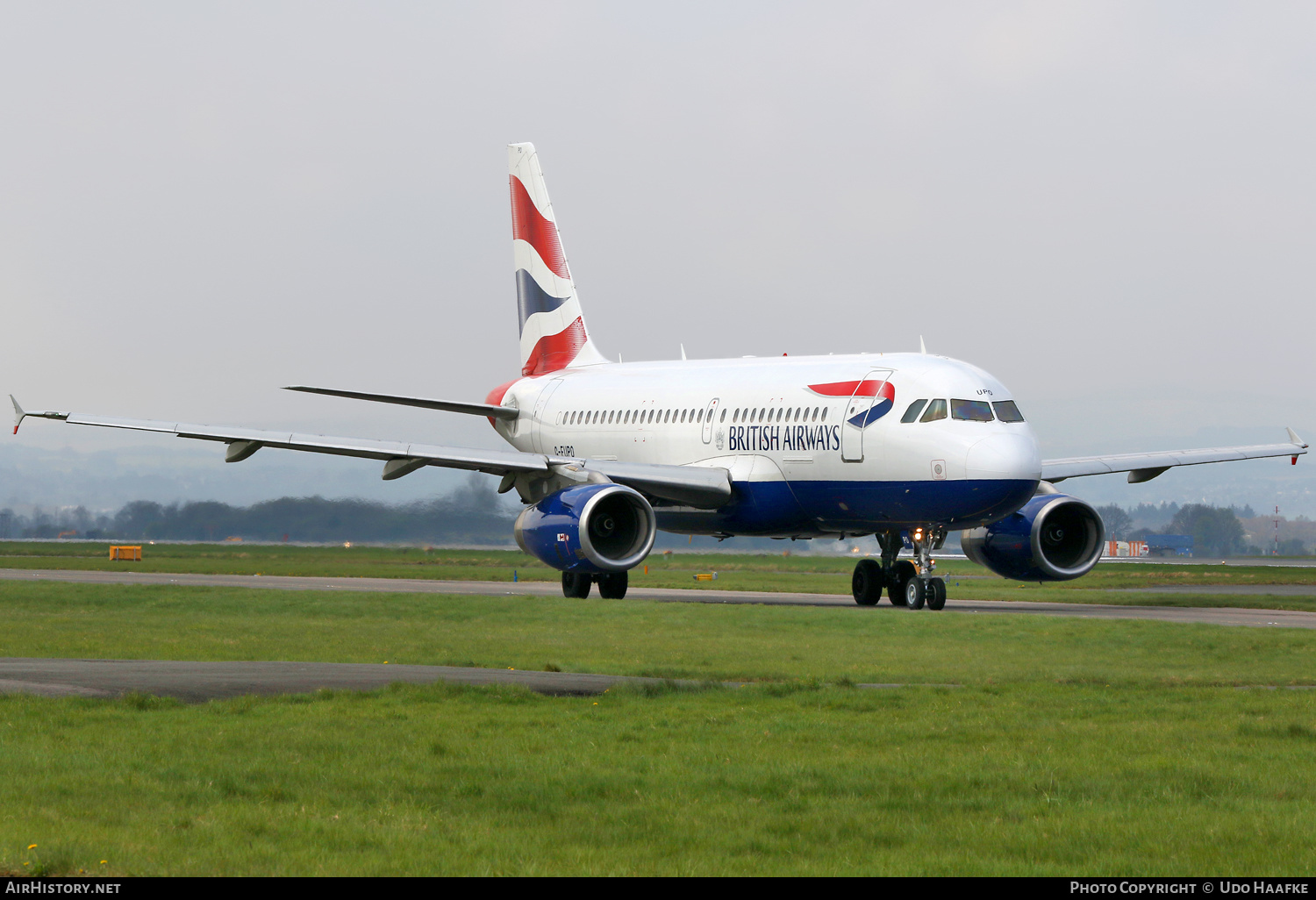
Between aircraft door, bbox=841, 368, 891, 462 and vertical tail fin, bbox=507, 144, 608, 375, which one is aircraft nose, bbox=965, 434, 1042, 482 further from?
vertical tail fin, bbox=507, 144, 608, 375

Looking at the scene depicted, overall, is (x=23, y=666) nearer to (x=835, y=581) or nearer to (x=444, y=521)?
(x=835, y=581)

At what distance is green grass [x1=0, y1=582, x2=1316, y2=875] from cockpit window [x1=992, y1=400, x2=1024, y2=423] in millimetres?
9065

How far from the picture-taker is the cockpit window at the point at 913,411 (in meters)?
28.5

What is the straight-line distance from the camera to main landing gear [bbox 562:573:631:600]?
31.7 meters

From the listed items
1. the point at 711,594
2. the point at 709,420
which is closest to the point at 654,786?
the point at 709,420

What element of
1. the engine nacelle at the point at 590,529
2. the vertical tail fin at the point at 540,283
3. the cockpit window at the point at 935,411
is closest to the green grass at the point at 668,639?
the engine nacelle at the point at 590,529

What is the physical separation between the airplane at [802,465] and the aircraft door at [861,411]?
30 millimetres

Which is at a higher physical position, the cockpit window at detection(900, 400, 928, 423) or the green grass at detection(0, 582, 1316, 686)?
the cockpit window at detection(900, 400, 928, 423)

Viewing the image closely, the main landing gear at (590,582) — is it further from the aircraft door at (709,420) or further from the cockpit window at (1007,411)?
the cockpit window at (1007,411)

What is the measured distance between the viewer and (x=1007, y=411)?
28453mm

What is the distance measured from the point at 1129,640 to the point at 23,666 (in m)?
14.2

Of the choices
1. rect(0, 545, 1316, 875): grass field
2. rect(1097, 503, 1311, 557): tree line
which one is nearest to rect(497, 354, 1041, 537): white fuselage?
rect(0, 545, 1316, 875): grass field

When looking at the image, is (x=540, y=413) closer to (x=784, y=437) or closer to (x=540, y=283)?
(x=540, y=283)

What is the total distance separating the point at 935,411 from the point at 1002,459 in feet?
5.27
